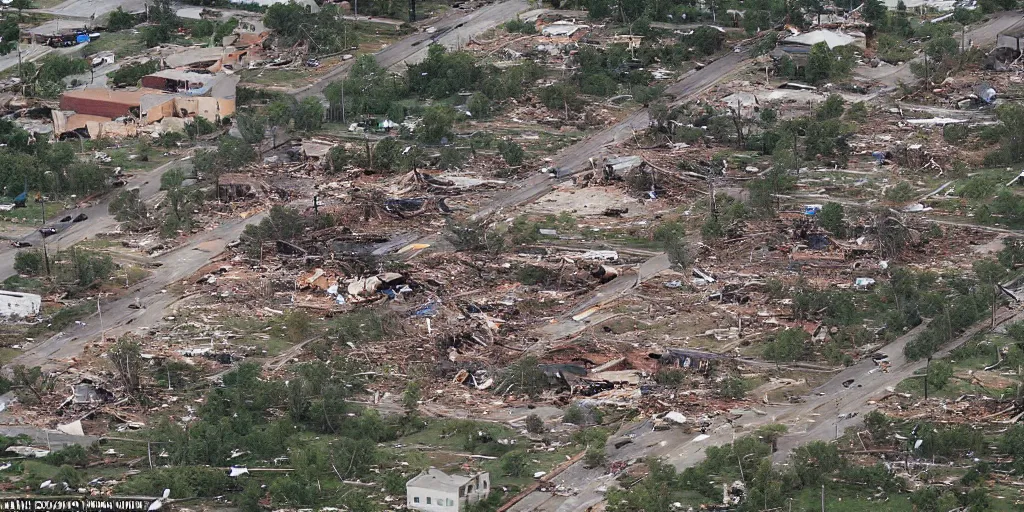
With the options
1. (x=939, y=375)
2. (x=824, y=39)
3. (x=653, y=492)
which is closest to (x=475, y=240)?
(x=939, y=375)

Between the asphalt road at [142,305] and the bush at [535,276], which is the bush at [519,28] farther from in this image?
the bush at [535,276]

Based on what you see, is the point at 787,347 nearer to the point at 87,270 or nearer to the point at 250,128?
the point at 87,270

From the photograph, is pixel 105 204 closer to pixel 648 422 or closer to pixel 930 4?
pixel 648 422

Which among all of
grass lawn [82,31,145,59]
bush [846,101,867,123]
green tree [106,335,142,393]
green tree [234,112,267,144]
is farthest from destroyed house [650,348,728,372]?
grass lawn [82,31,145,59]

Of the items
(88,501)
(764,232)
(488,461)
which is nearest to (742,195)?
(764,232)

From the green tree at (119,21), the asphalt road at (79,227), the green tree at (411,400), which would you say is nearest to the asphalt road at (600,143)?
the asphalt road at (79,227)

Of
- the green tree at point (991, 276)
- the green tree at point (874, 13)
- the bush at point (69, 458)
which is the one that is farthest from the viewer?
the green tree at point (874, 13)
